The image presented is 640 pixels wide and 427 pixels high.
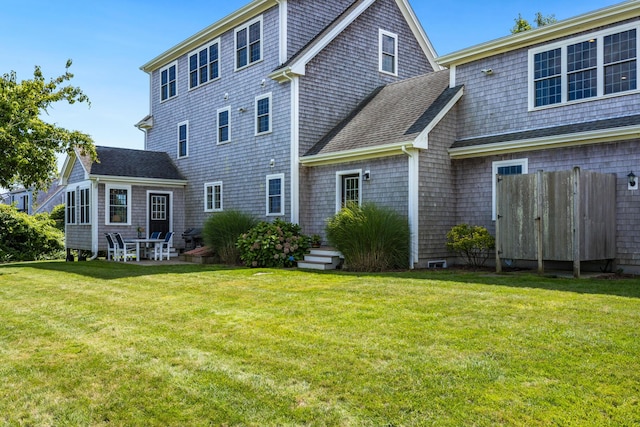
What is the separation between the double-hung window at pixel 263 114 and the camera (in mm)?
17438

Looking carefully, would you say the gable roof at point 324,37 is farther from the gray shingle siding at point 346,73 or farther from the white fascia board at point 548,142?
the white fascia board at point 548,142

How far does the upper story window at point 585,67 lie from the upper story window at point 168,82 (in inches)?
583

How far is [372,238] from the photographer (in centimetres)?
1235

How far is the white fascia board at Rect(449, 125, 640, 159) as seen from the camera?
10.7 meters

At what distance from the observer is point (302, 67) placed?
16.2 metres

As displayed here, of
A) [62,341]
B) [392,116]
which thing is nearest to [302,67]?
[392,116]

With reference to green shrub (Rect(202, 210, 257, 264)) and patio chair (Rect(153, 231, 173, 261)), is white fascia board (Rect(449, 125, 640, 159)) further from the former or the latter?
→ patio chair (Rect(153, 231, 173, 261))

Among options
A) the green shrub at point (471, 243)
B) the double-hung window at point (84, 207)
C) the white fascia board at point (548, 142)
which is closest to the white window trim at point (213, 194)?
the double-hung window at point (84, 207)

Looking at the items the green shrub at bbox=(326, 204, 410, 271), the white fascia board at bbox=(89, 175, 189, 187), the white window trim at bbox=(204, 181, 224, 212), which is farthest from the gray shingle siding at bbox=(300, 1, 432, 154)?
the white fascia board at bbox=(89, 175, 189, 187)

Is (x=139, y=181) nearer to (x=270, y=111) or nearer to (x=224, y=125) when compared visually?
(x=224, y=125)

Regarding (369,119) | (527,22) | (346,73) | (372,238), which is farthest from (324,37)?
(527,22)

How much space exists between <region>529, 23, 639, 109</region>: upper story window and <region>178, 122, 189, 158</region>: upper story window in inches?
538

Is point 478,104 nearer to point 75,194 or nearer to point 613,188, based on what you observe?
Answer: point 613,188

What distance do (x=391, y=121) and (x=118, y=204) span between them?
1080cm
